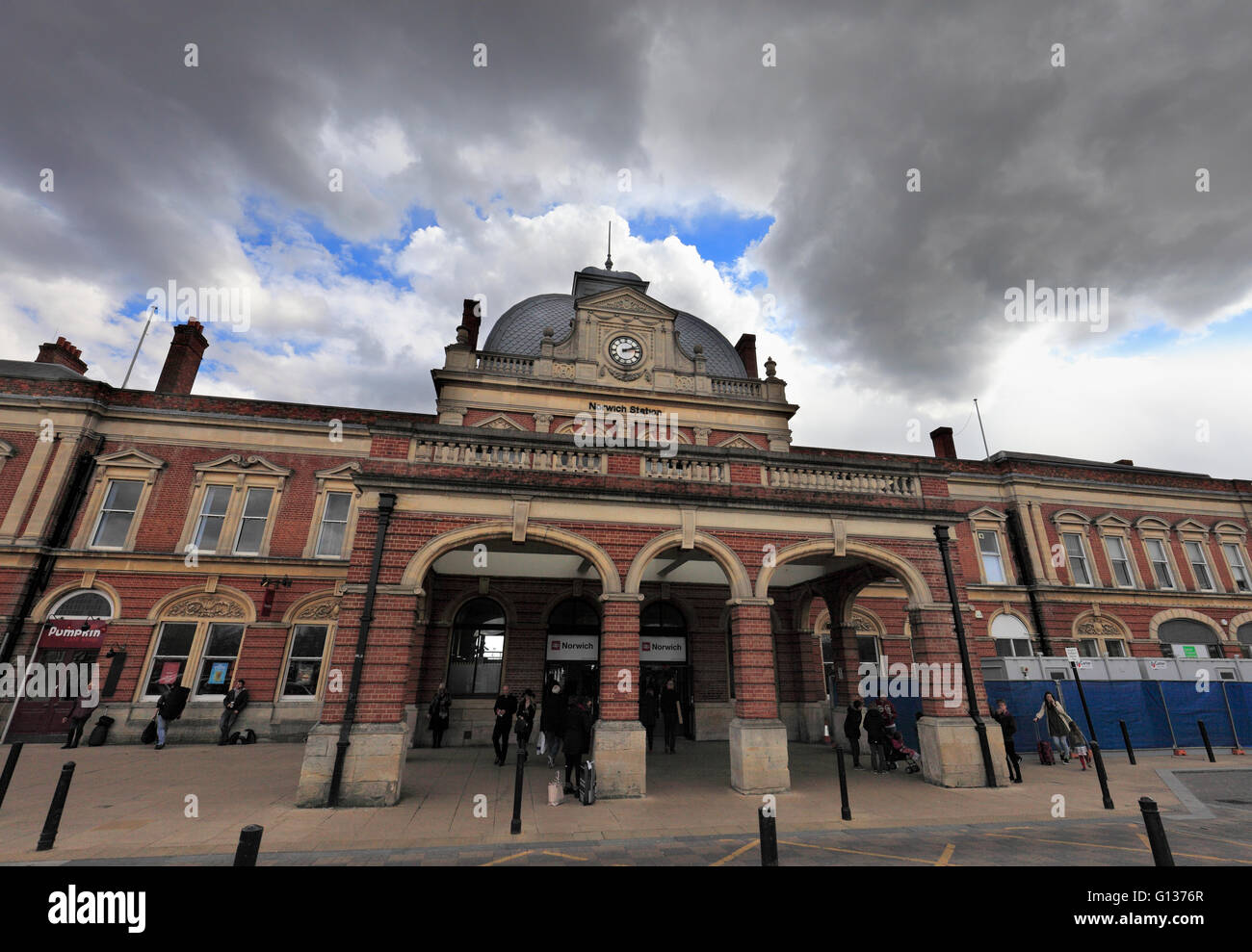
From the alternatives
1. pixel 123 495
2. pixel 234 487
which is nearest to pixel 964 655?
pixel 234 487

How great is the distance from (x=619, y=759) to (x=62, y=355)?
93.4ft

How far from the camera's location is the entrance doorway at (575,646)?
17438mm

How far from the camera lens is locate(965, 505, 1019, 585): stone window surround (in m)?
23.3

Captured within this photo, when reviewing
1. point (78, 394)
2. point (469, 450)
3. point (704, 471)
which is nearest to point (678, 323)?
point (704, 471)

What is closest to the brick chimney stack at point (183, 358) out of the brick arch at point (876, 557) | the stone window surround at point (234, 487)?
the stone window surround at point (234, 487)

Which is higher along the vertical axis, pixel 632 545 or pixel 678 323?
pixel 678 323

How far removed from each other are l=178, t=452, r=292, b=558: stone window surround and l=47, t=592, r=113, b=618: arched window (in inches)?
107

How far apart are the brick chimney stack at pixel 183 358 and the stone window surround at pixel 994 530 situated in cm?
3390

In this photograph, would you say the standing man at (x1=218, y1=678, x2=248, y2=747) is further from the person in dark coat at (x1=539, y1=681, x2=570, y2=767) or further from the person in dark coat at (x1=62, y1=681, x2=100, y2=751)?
the person in dark coat at (x1=539, y1=681, x2=570, y2=767)

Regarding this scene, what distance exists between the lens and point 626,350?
2230 cm
